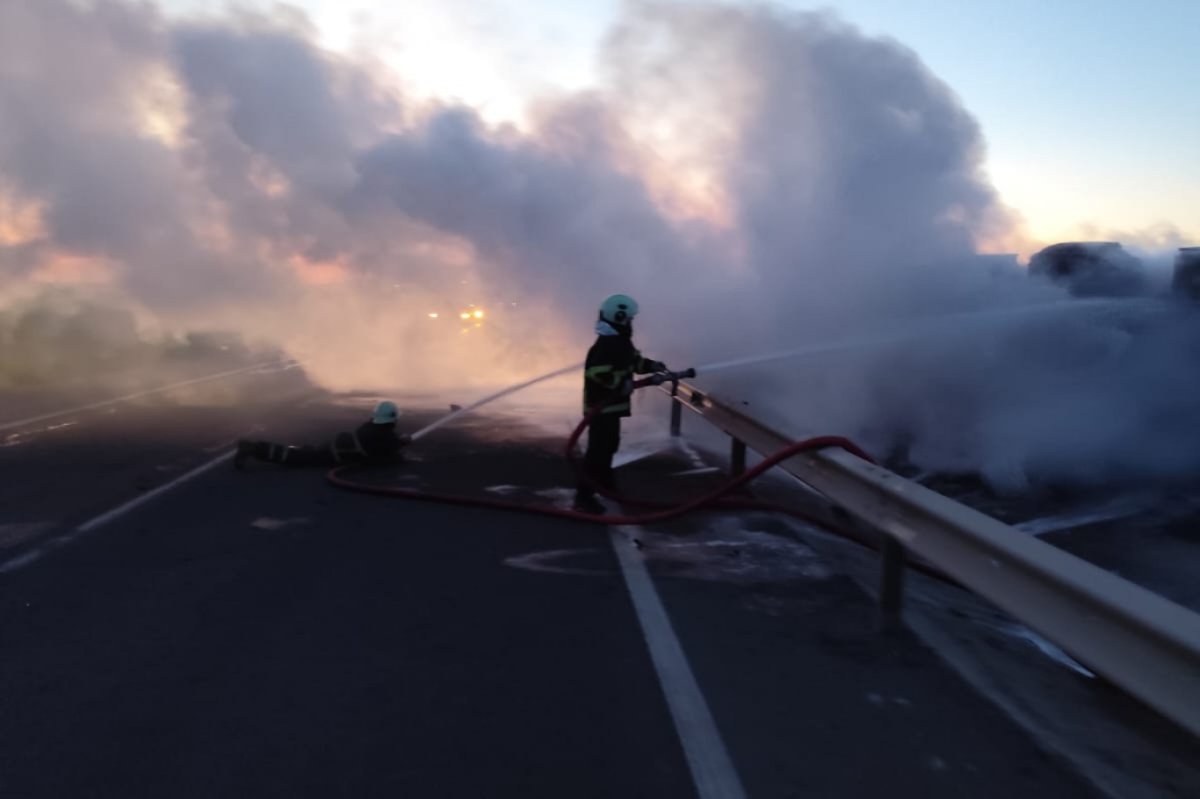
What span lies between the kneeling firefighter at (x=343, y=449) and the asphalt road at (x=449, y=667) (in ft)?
6.56

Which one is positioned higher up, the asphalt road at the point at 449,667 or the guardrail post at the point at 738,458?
the guardrail post at the point at 738,458

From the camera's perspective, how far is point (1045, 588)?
403 cm

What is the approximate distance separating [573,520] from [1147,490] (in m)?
5.15

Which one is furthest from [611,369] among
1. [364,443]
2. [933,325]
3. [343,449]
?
[933,325]

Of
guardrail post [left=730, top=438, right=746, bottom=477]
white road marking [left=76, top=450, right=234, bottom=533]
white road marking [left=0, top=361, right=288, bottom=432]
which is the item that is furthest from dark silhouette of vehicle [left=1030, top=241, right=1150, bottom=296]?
white road marking [left=0, top=361, right=288, bottom=432]

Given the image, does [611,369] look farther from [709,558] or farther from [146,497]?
[146,497]

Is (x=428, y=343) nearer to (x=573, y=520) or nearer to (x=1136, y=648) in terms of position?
(x=573, y=520)

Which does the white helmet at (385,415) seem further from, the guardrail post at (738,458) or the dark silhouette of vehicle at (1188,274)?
the dark silhouette of vehicle at (1188,274)

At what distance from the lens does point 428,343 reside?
29.5m

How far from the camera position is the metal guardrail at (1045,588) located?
319cm

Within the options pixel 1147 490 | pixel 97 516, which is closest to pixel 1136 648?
pixel 1147 490

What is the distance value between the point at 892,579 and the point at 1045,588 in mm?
2117

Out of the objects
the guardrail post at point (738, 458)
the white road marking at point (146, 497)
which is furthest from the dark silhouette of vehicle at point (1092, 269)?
the white road marking at point (146, 497)

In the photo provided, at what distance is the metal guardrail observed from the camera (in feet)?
10.5
